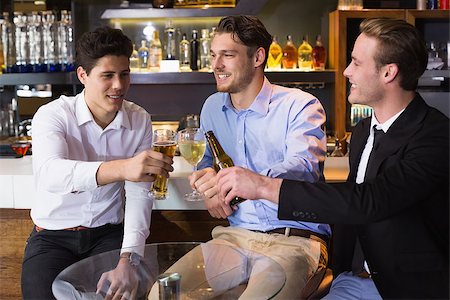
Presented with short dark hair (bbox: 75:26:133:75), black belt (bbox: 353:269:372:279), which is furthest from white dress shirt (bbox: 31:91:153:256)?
black belt (bbox: 353:269:372:279)

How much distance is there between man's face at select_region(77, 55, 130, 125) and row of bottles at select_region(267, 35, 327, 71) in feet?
8.41

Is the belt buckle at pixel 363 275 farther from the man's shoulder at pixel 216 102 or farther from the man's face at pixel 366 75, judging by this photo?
the man's shoulder at pixel 216 102

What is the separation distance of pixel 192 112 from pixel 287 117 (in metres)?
3.00

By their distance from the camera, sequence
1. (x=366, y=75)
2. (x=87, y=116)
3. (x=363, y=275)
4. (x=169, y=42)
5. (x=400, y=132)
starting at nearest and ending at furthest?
1. (x=400, y=132)
2. (x=366, y=75)
3. (x=363, y=275)
4. (x=87, y=116)
5. (x=169, y=42)

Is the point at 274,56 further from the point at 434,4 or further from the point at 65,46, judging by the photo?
the point at 65,46

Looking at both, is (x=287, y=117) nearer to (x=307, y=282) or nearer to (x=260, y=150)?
(x=260, y=150)

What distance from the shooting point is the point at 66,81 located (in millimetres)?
4961

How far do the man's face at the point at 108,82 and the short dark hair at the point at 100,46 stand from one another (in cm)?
2

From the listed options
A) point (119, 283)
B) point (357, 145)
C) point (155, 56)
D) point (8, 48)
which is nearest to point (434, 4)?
point (155, 56)

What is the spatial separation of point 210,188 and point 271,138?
44cm

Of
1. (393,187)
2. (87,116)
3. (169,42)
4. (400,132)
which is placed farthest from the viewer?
(169,42)

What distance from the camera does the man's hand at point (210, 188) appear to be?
92.7 inches

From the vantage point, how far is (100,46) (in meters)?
2.71

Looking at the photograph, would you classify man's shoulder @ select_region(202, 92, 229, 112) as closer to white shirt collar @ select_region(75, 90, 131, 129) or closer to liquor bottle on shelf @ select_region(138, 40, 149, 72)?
white shirt collar @ select_region(75, 90, 131, 129)
